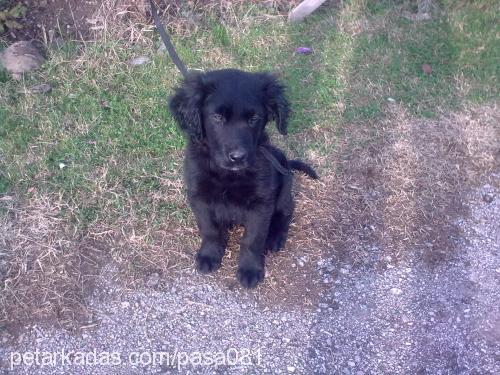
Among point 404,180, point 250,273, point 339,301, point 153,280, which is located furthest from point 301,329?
point 404,180

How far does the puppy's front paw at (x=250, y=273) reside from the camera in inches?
116

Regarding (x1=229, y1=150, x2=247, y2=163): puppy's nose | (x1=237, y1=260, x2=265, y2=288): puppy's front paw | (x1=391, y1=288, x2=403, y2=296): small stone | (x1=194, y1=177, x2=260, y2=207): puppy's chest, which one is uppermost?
(x1=229, y1=150, x2=247, y2=163): puppy's nose

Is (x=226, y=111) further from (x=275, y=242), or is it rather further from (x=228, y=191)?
(x=275, y=242)

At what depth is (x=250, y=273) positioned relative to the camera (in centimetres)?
296

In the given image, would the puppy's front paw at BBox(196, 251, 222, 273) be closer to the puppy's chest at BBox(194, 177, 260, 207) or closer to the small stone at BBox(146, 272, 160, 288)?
the small stone at BBox(146, 272, 160, 288)

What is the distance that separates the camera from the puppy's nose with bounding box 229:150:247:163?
2.50m

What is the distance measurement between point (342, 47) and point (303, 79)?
1.87 feet

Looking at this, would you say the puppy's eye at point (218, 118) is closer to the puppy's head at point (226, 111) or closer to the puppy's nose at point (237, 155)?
the puppy's head at point (226, 111)

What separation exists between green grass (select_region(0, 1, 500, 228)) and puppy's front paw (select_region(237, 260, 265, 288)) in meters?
0.56

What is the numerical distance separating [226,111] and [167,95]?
69.6 inches

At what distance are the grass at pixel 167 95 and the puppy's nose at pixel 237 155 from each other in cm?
84

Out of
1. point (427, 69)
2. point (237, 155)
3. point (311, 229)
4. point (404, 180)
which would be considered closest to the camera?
point (237, 155)

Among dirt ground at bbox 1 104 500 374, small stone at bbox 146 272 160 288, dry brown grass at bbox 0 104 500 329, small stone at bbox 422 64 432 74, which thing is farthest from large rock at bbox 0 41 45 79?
small stone at bbox 422 64 432 74

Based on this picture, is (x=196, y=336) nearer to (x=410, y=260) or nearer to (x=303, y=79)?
(x=410, y=260)
